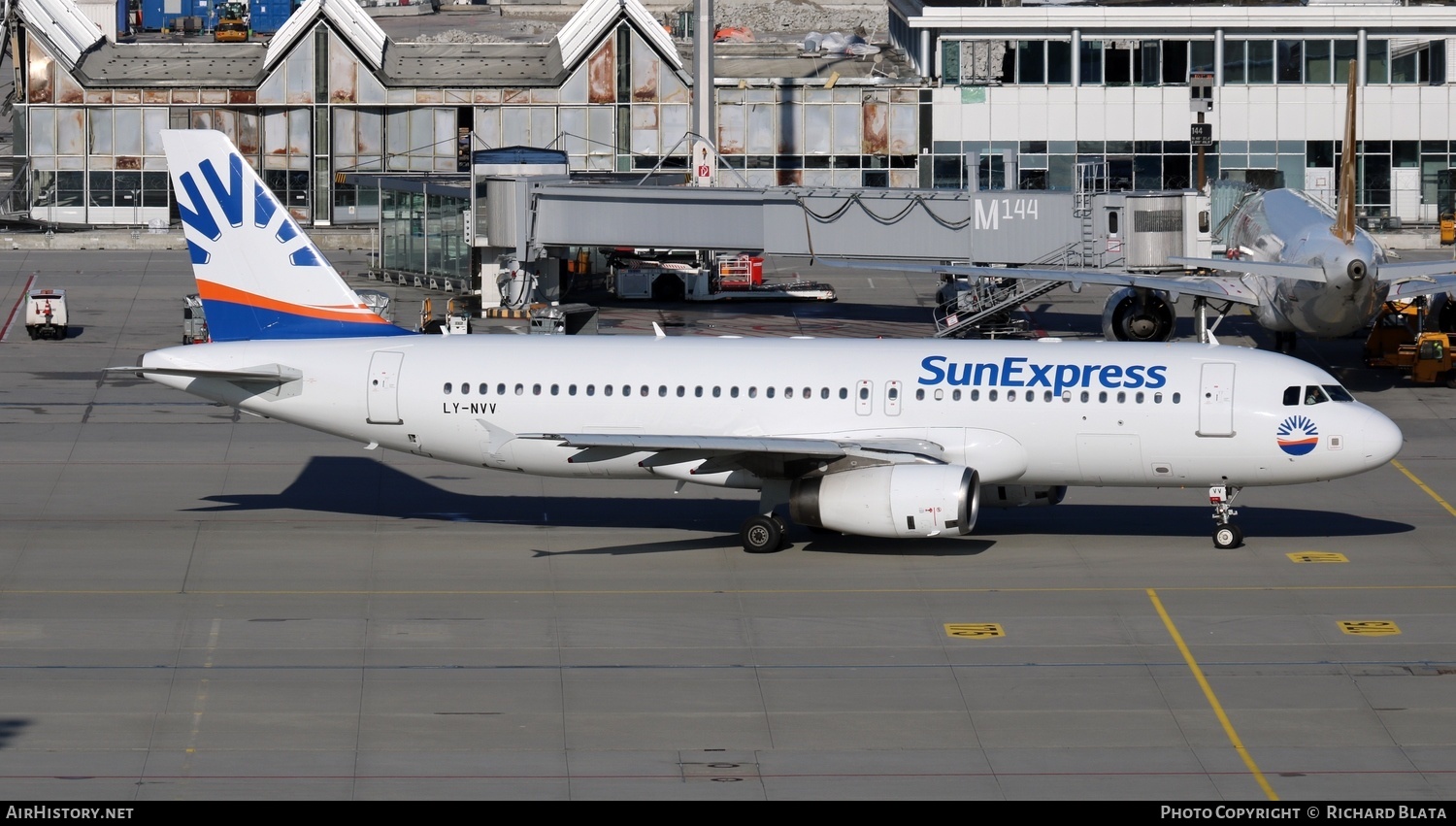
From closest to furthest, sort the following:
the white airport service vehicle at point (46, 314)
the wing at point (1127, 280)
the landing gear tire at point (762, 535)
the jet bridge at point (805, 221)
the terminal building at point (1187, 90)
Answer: the landing gear tire at point (762, 535) → the wing at point (1127, 280) → the white airport service vehicle at point (46, 314) → the jet bridge at point (805, 221) → the terminal building at point (1187, 90)

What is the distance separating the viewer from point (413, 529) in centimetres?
3716

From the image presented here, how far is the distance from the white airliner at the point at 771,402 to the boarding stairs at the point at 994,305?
983 inches

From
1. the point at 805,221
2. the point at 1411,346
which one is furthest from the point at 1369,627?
the point at 805,221

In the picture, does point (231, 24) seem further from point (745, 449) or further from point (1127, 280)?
point (745, 449)

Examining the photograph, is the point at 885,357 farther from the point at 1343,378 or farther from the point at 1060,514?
the point at 1343,378

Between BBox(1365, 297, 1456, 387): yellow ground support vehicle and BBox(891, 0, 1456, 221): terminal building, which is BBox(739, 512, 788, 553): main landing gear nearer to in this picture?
BBox(1365, 297, 1456, 387): yellow ground support vehicle

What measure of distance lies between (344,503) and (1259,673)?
20321 millimetres

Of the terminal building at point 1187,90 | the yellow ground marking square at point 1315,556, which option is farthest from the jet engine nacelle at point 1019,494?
the terminal building at point 1187,90

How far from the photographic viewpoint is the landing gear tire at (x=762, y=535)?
34969 mm

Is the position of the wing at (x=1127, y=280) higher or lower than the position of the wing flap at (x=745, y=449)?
higher

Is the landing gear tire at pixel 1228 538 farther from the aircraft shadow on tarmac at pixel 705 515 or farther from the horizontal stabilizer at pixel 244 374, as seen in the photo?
the horizontal stabilizer at pixel 244 374

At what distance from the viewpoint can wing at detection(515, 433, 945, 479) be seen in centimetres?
3322

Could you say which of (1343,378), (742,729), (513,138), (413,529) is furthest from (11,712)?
(513,138)
